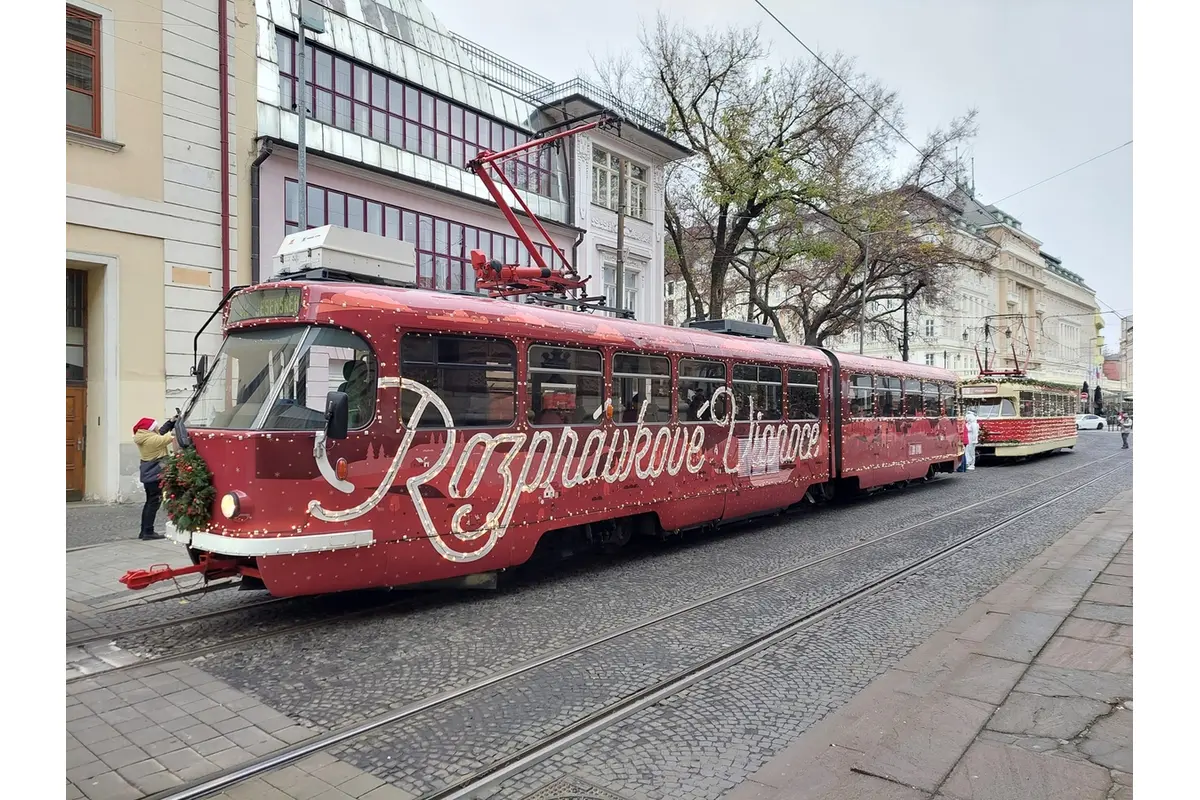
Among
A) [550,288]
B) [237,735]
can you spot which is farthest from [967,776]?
[550,288]

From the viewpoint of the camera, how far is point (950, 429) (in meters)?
18.8

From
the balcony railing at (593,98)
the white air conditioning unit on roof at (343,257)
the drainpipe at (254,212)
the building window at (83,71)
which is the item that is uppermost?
the balcony railing at (593,98)

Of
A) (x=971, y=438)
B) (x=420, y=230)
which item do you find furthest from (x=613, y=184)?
(x=971, y=438)

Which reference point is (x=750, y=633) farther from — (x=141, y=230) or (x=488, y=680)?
(x=141, y=230)

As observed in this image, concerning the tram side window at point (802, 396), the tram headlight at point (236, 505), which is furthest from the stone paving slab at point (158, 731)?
the tram side window at point (802, 396)

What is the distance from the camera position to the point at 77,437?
517 inches

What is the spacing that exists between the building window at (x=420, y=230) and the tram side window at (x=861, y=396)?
22.9 feet

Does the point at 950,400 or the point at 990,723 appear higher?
the point at 950,400

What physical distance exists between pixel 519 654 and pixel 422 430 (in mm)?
2155

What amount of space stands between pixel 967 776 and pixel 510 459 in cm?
471

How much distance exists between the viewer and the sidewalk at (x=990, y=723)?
3627mm

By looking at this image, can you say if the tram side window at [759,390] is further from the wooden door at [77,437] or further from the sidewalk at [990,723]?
the wooden door at [77,437]

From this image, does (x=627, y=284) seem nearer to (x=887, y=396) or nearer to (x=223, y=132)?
(x=887, y=396)

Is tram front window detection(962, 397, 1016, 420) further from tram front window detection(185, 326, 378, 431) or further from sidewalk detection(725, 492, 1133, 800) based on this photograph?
tram front window detection(185, 326, 378, 431)
